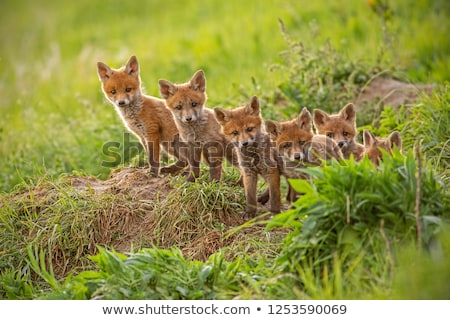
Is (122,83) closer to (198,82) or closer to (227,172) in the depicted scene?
(198,82)

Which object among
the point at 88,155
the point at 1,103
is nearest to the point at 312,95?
the point at 88,155

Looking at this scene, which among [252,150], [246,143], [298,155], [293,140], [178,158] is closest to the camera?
[298,155]

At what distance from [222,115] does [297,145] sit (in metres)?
0.90

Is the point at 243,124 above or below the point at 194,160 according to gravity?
above

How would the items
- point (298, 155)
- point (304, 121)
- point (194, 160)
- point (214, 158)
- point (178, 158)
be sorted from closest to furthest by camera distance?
point (298, 155) < point (304, 121) < point (214, 158) < point (194, 160) < point (178, 158)

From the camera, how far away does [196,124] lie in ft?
26.8

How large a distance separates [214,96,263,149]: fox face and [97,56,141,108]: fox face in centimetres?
144

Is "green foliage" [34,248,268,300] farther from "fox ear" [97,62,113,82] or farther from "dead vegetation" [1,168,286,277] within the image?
"fox ear" [97,62,113,82]

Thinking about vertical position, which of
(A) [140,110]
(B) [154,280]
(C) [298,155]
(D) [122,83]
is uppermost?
(D) [122,83]

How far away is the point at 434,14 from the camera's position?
14.8 m

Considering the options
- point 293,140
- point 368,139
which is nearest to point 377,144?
point 368,139

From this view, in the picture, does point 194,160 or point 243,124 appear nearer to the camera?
point 243,124

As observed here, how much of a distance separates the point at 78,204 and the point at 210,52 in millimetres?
8483

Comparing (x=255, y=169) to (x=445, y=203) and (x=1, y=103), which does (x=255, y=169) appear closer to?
(x=445, y=203)
